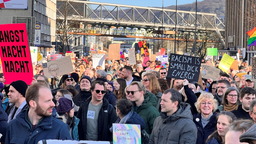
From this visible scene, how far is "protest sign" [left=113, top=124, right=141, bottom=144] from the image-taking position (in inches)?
157

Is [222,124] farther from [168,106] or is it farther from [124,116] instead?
[124,116]

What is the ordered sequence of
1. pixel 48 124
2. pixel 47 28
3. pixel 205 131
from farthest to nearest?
pixel 47 28 → pixel 205 131 → pixel 48 124

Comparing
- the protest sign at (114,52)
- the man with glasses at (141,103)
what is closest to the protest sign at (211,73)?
the man with glasses at (141,103)

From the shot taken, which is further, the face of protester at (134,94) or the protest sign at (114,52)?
the protest sign at (114,52)

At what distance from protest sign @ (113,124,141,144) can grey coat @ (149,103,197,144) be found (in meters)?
1.09

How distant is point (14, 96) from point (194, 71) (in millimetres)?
4702

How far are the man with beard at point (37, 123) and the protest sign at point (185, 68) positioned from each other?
5.41m

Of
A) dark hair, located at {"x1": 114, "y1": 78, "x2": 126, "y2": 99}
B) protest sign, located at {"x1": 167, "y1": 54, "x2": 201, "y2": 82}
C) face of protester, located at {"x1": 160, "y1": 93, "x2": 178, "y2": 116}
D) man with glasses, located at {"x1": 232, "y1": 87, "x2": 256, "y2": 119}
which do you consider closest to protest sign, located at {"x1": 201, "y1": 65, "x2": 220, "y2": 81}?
protest sign, located at {"x1": 167, "y1": 54, "x2": 201, "y2": 82}

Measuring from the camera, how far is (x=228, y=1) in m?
81.7

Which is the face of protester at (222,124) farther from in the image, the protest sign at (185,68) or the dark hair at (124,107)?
the protest sign at (185,68)

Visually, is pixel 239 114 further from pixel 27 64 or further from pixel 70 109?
pixel 27 64

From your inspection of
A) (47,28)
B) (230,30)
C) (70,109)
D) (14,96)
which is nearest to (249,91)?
(70,109)

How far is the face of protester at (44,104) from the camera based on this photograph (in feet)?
12.0

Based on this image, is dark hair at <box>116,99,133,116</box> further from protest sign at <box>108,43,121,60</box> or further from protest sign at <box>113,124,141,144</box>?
protest sign at <box>108,43,121,60</box>
